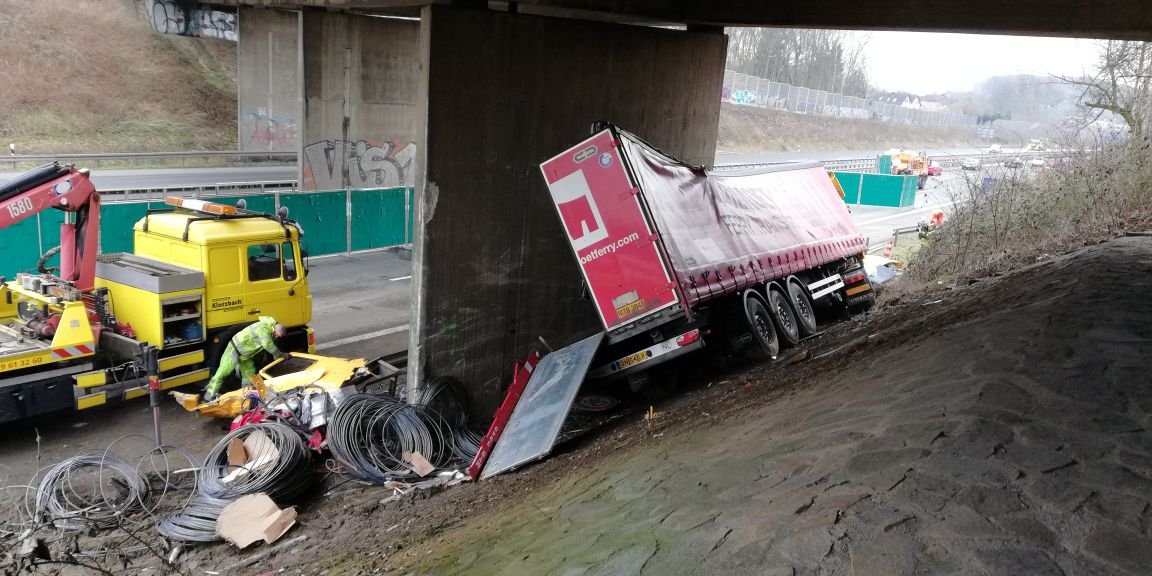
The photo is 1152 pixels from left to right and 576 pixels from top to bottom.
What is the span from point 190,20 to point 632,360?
3509cm

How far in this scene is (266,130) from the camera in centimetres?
3078

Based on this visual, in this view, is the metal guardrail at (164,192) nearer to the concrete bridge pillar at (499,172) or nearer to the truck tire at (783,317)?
the concrete bridge pillar at (499,172)

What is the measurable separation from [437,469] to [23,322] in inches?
237

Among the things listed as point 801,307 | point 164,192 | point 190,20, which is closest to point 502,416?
point 801,307

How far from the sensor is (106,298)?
454 inches

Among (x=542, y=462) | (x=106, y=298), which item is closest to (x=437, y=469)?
(x=542, y=462)

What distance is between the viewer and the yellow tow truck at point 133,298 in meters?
10.2

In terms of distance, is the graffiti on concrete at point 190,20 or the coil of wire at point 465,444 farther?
the graffiti on concrete at point 190,20

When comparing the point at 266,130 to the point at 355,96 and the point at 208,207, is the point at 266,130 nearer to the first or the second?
the point at 355,96

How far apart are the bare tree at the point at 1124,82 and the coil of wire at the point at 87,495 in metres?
20.3

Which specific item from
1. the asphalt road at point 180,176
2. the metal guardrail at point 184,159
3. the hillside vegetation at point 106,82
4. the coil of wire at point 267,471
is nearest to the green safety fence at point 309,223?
the asphalt road at point 180,176

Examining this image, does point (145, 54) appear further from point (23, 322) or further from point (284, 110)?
point (23, 322)

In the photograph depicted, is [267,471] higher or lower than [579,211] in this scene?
lower

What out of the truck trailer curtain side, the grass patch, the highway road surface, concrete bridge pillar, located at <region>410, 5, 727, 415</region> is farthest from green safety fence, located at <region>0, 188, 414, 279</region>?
the grass patch
